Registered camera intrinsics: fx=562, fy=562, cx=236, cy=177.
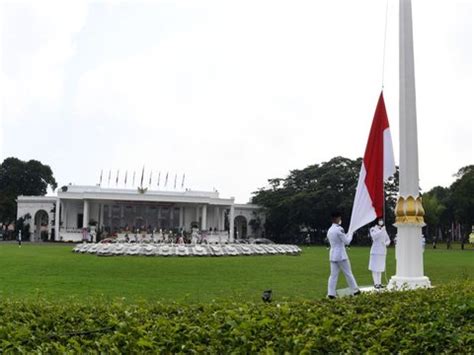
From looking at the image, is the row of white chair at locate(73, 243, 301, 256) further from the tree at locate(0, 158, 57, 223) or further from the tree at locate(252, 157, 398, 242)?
the tree at locate(0, 158, 57, 223)

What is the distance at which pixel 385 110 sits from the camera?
34.6 ft

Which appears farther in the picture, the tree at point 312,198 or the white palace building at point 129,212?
the white palace building at point 129,212

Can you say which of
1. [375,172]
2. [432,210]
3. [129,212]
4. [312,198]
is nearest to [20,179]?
[129,212]

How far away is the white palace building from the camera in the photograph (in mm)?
52250

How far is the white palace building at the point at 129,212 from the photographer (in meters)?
52.2

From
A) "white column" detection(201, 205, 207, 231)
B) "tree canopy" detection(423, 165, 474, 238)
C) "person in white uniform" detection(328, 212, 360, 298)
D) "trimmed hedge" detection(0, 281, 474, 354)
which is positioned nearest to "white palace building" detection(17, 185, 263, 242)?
"white column" detection(201, 205, 207, 231)

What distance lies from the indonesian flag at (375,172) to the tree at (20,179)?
54.6 m

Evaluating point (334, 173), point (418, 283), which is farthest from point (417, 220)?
point (334, 173)

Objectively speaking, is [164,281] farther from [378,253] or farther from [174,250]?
[174,250]

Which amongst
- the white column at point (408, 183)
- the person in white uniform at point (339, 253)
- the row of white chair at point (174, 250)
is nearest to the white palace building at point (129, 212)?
the row of white chair at point (174, 250)

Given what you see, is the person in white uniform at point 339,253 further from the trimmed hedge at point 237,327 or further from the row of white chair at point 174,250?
the row of white chair at point 174,250

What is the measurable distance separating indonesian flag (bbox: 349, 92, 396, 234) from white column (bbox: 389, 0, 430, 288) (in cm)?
27

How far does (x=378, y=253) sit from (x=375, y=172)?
329cm

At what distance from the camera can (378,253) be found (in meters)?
12.8
